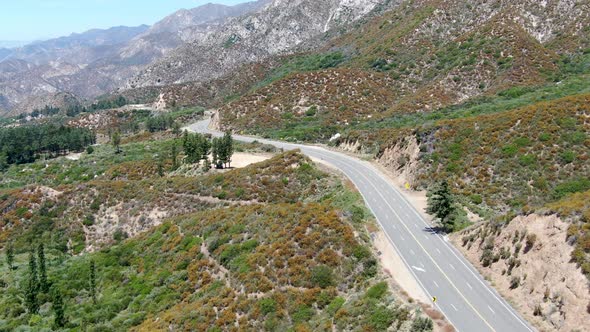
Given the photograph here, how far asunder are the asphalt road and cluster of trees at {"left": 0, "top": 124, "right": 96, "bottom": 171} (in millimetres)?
118680

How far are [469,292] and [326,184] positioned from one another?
1106 inches

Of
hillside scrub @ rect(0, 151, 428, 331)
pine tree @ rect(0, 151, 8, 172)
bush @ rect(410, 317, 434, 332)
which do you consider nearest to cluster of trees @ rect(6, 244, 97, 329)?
hillside scrub @ rect(0, 151, 428, 331)

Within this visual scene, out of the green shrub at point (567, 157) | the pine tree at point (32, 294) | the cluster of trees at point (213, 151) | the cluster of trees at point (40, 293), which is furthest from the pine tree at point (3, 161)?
the green shrub at point (567, 157)

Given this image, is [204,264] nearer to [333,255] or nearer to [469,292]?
[333,255]

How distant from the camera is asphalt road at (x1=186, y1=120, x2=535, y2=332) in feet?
84.2

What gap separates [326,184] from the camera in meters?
55.2

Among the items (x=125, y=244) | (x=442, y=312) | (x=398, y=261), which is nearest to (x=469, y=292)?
(x=442, y=312)

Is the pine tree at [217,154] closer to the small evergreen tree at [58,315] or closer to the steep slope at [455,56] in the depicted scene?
the steep slope at [455,56]

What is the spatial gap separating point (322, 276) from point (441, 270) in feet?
30.3

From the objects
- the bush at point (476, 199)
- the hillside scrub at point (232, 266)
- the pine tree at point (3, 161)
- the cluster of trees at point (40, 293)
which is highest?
the bush at point (476, 199)

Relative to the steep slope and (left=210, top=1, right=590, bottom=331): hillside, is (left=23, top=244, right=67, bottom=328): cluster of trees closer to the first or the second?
(left=210, top=1, right=590, bottom=331): hillside

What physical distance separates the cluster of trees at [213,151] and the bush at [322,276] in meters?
43.7

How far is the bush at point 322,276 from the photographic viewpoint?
30.0 metres

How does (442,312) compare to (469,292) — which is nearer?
(442,312)
